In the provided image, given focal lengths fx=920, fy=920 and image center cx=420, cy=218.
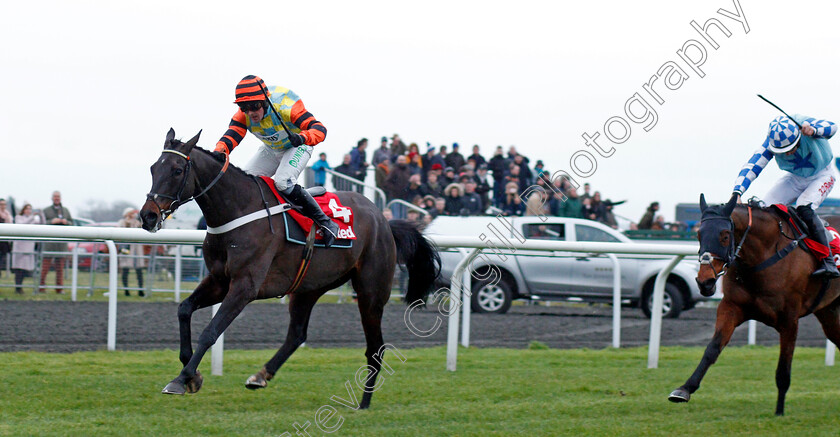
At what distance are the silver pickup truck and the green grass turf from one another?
1.53 m

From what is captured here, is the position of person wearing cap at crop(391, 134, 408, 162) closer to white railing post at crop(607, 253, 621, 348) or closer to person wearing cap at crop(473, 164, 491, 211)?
person wearing cap at crop(473, 164, 491, 211)

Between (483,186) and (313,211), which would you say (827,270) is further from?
(483,186)

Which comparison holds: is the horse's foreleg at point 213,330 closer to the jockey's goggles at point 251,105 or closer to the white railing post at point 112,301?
the jockey's goggles at point 251,105

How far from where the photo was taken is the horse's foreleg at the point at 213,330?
191 inches

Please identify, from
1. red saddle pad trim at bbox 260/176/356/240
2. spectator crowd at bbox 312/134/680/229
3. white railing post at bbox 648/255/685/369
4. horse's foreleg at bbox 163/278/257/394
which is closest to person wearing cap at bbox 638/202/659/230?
spectator crowd at bbox 312/134/680/229

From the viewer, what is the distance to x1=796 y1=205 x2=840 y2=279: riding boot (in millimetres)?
6188

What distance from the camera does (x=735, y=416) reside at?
574 centimetres

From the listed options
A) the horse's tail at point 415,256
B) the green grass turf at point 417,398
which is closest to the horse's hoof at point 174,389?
the green grass turf at point 417,398

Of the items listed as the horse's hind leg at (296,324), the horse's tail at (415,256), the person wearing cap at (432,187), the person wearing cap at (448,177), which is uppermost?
the person wearing cap at (448,177)

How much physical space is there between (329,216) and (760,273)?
2824 millimetres

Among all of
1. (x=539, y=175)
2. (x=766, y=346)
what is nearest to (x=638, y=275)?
(x=766, y=346)

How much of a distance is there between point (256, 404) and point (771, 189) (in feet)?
13.2

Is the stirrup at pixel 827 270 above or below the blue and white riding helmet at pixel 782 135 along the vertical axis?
below

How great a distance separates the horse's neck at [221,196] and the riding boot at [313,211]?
30 centimetres
